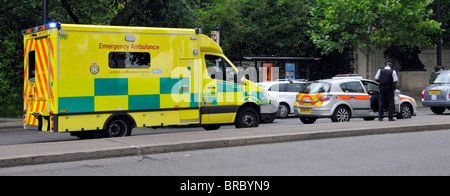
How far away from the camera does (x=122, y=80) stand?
12375 mm

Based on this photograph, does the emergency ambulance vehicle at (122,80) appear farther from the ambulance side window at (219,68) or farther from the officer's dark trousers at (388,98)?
the officer's dark trousers at (388,98)

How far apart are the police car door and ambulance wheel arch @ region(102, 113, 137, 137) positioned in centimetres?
678

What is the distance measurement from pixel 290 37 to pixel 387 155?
85.6ft

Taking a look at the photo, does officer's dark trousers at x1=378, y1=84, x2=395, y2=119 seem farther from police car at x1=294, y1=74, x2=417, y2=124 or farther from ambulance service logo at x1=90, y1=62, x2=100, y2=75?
ambulance service logo at x1=90, y1=62, x2=100, y2=75

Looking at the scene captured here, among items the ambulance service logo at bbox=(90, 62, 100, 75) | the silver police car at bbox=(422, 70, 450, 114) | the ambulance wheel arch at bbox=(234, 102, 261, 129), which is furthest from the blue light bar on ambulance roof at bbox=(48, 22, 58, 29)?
the silver police car at bbox=(422, 70, 450, 114)

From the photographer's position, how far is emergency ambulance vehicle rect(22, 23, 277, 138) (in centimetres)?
1174

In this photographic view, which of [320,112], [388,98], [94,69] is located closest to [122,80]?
[94,69]

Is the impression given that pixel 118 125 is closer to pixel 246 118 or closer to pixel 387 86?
pixel 246 118

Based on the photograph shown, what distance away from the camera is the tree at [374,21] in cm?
3058

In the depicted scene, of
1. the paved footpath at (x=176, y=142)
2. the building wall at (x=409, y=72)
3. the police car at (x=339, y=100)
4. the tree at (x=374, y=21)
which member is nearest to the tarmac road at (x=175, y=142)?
the paved footpath at (x=176, y=142)

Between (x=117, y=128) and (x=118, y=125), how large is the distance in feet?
0.24

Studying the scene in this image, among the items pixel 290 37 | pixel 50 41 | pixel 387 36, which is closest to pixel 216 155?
pixel 50 41
